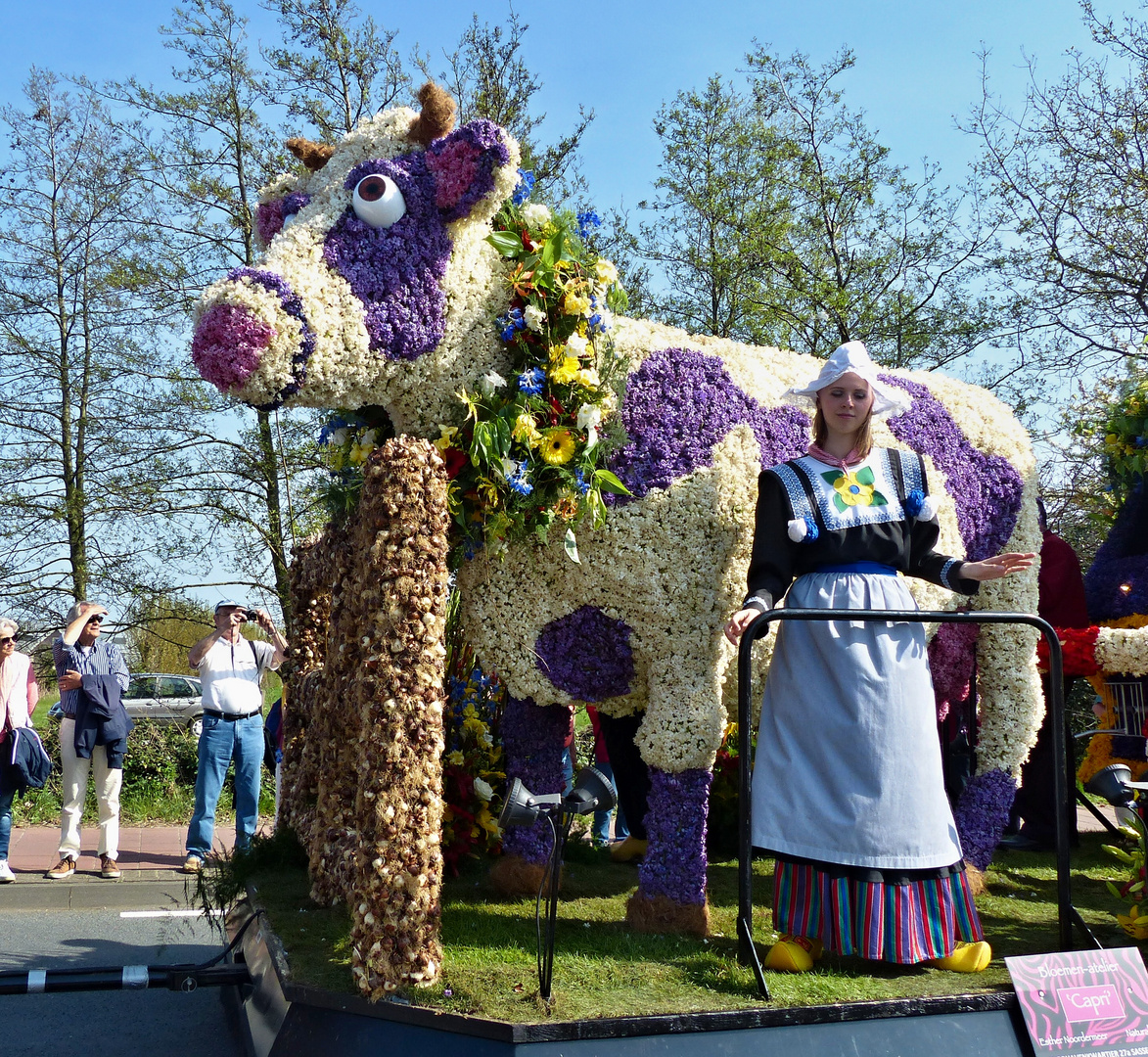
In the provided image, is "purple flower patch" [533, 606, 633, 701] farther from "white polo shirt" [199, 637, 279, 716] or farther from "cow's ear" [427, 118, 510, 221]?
"white polo shirt" [199, 637, 279, 716]

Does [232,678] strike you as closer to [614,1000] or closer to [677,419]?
[677,419]

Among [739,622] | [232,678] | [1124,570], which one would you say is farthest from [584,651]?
A: [232,678]

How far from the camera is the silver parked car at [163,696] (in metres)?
12.9

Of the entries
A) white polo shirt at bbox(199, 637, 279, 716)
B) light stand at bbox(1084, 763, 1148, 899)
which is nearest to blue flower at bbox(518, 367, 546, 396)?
light stand at bbox(1084, 763, 1148, 899)

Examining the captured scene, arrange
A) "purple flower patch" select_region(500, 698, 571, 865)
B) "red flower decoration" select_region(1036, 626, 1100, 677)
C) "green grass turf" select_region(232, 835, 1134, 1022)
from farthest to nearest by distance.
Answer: "red flower decoration" select_region(1036, 626, 1100, 677)
"purple flower patch" select_region(500, 698, 571, 865)
"green grass turf" select_region(232, 835, 1134, 1022)

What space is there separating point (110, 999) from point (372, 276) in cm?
392

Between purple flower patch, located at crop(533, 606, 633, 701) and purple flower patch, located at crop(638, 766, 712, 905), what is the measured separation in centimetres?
42

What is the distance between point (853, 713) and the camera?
134 inches

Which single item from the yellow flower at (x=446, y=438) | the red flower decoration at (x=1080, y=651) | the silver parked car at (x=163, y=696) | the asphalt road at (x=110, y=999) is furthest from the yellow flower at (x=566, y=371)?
the silver parked car at (x=163, y=696)

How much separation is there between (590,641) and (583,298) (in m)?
1.25

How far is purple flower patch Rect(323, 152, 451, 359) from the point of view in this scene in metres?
3.67

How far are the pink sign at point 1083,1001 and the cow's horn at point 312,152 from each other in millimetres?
3560

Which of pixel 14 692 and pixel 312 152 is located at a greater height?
pixel 312 152

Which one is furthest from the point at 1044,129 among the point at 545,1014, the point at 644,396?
the point at 545,1014
